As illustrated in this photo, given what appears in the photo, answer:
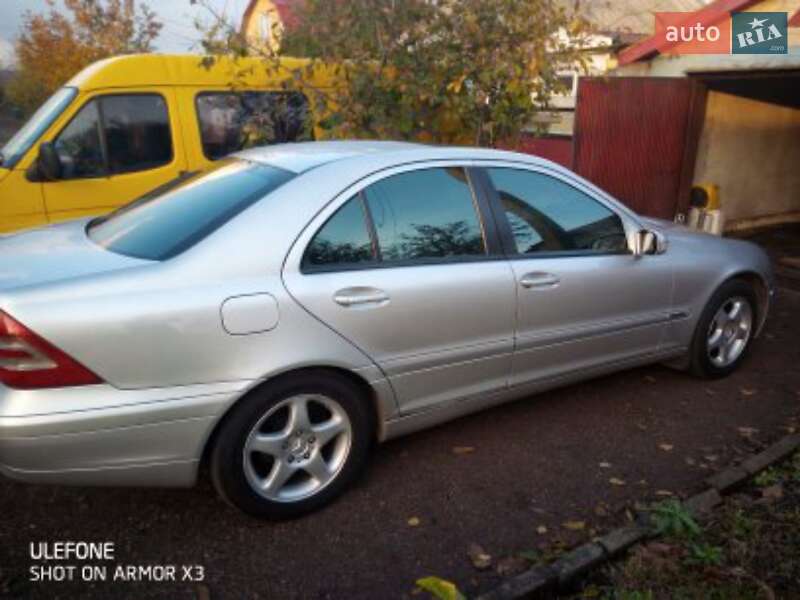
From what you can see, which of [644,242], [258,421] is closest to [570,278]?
[644,242]

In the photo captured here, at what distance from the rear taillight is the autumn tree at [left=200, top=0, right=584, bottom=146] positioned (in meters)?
3.63

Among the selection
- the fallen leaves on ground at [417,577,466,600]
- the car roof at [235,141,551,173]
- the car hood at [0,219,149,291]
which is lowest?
the fallen leaves on ground at [417,577,466,600]

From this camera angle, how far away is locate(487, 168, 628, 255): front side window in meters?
3.36

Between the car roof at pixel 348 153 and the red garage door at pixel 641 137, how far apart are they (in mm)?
5238

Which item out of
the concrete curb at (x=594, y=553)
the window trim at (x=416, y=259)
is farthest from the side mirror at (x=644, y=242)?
the concrete curb at (x=594, y=553)

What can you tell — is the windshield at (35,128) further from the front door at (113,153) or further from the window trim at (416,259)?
the window trim at (416,259)

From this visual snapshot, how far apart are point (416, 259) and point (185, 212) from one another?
1060 millimetres

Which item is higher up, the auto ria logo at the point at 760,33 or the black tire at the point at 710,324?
the auto ria logo at the point at 760,33

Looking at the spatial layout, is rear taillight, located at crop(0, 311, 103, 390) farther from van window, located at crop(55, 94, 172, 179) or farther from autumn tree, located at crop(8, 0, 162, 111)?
autumn tree, located at crop(8, 0, 162, 111)

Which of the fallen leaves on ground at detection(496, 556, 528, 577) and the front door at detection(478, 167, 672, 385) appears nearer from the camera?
the fallen leaves on ground at detection(496, 556, 528, 577)

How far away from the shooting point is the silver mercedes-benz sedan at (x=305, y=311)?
231 centimetres

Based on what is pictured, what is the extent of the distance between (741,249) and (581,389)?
4.83ft

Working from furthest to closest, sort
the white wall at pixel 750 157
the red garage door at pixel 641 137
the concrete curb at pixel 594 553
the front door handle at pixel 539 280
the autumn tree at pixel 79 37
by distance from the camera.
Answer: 1. the autumn tree at pixel 79 37
2. the white wall at pixel 750 157
3. the red garage door at pixel 641 137
4. the front door handle at pixel 539 280
5. the concrete curb at pixel 594 553

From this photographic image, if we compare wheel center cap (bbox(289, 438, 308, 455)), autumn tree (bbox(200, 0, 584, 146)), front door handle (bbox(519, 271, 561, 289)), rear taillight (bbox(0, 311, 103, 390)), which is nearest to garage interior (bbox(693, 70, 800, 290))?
autumn tree (bbox(200, 0, 584, 146))
